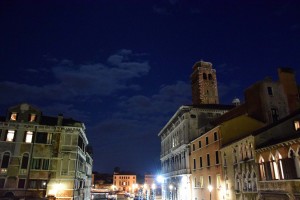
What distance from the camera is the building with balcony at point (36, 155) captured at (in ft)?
116

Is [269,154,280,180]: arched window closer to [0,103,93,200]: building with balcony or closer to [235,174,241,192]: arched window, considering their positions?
[235,174,241,192]: arched window

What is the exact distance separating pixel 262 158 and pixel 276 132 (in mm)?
2602

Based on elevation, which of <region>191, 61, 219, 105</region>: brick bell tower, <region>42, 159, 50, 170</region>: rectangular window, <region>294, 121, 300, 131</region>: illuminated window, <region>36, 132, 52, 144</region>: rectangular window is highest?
<region>191, 61, 219, 105</region>: brick bell tower

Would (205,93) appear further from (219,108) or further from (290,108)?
(290,108)

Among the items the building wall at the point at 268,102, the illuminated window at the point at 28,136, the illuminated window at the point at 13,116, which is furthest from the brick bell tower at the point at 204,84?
the illuminated window at the point at 13,116

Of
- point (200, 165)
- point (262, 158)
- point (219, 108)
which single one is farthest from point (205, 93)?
point (262, 158)

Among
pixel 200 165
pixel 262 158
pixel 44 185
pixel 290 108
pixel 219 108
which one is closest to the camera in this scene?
pixel 262 158

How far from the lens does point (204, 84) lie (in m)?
70.8

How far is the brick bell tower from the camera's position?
69.3m

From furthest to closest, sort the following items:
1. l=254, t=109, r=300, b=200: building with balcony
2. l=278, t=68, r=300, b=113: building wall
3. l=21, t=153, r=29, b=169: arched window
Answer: l=21, t=153, r=29, b=169: arched window < l=278, t=68, r=300, b=113: building wall < l=254, t=109, r=300, b=200: building with balcony

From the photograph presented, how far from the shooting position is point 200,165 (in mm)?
39375

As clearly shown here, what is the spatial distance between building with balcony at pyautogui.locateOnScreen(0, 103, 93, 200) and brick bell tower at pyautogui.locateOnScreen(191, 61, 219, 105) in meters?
39.4

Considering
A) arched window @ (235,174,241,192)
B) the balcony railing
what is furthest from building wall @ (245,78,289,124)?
the balcony railing

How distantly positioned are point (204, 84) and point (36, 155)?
47.8 m
